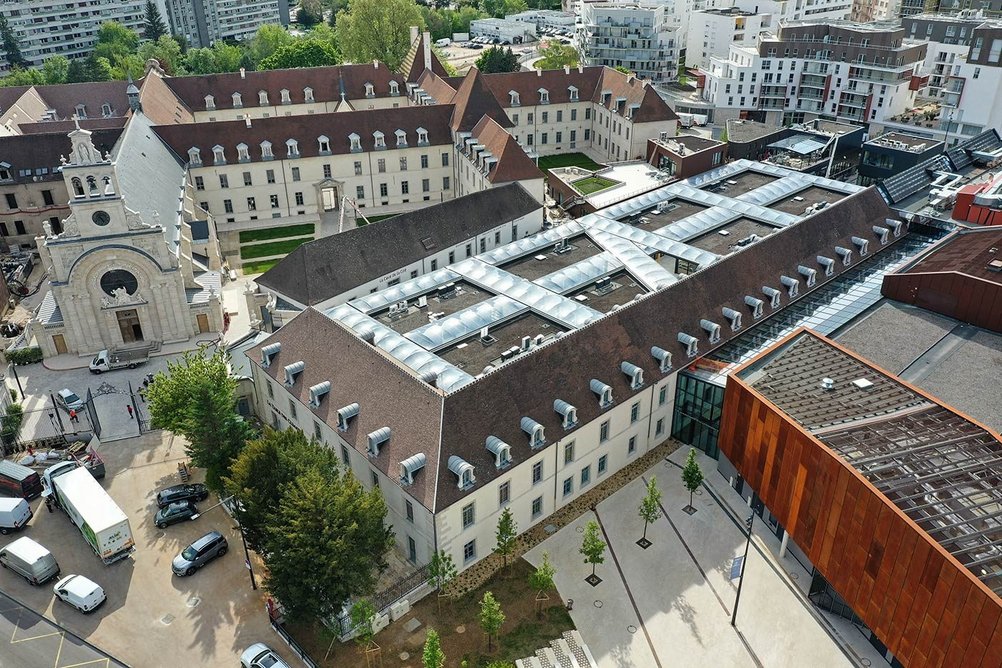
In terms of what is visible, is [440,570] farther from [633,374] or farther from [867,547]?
[867,547]

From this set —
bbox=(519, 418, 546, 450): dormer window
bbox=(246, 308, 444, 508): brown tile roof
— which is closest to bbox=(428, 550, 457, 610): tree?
bbox=(246, 308, 444, 508): brown tile roof

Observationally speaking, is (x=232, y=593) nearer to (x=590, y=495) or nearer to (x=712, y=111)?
(x=590, y=495)

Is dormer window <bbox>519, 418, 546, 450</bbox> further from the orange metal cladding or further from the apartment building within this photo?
the apartment building

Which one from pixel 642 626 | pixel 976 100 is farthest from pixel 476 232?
pixel 976 100

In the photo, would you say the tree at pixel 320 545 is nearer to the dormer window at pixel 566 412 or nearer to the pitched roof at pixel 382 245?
the dormer window at pixel 566 412

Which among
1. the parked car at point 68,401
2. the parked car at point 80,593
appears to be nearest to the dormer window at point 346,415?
the parked car at point 80,593

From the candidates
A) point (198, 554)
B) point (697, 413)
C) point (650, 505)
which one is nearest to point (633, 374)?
point (697, 413)
